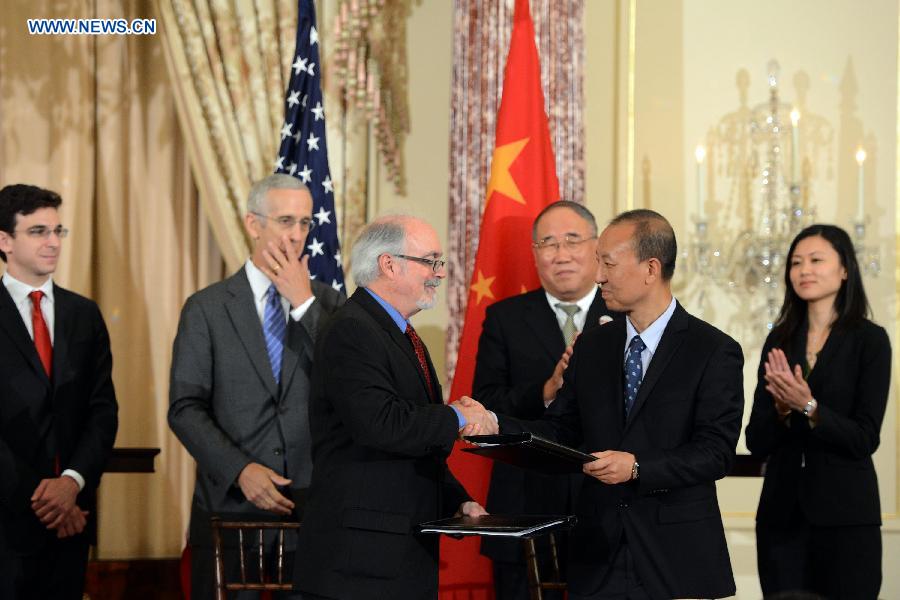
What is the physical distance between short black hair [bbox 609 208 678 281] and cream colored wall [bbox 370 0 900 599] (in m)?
2.64

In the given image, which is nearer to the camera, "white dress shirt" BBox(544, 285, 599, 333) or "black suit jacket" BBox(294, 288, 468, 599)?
"black suit jacket" BBox(294, 288, 468, 599)

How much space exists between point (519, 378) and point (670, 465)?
115 cm

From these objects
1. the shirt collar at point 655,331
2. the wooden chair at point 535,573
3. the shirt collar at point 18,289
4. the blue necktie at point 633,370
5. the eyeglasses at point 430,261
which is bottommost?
the wooden chair at point 535,573

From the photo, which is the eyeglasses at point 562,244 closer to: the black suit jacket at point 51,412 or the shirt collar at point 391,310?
the shirt collar at point 391,310

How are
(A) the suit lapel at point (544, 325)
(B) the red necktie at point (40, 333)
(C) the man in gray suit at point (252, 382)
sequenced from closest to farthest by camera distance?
(C) the man in gray suit at point (252, 382)
(B) the red necktie at point (40, 333)
(A) the suit lapel at point (544, 325)

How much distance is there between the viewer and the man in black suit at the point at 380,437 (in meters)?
2.65

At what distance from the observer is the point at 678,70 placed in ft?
18.8

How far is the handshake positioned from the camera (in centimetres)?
281

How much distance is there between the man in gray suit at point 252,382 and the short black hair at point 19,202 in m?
0.74

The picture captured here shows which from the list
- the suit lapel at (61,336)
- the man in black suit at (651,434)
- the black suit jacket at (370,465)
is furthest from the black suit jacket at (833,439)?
the suit lapel at (61,336)

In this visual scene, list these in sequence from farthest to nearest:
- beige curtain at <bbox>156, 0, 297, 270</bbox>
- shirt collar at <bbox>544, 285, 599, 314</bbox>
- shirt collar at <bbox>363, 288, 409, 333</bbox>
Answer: beige curtain at <bbox>156, 0, 297, 270</bbox> < shirt collar at <bbox>544, 285, 599, 314</bbox> < shirt collar at <bbox>363, 288, 409, 333</bbox>

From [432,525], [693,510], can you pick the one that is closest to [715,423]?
[693,510]

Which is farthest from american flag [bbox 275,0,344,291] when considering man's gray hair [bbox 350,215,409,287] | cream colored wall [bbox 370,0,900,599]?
man's gray hair [bbox 350,215,409,287]

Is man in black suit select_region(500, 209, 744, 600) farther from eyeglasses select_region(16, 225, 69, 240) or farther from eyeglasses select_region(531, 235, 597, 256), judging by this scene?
eyeglasses select_region(16, 225, 69, 240)
